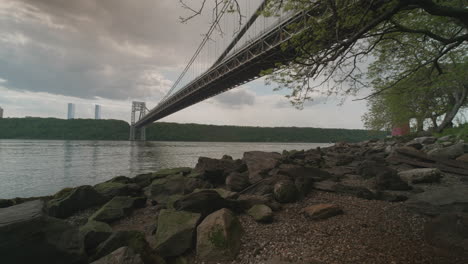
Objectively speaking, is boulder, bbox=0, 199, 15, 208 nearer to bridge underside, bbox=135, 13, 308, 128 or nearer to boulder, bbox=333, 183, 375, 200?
boulder, bbox=333, 183, 375, 200

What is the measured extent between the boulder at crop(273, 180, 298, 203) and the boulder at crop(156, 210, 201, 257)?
1.49 metres

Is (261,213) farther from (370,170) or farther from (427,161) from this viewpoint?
(427,161)

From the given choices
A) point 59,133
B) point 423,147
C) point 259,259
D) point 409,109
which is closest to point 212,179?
point 259,259

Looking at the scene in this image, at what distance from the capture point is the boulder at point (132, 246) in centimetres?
232

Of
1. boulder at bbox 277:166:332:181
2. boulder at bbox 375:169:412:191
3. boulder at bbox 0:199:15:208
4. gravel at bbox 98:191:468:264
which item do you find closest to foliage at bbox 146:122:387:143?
boulder at bbox 0:199:15:208

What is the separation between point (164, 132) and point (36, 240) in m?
71.1

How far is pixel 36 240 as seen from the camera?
239 cm

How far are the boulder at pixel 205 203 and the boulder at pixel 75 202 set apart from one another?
2862mm

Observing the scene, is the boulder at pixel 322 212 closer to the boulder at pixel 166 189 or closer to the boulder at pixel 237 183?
the boulder at pixel 237 183

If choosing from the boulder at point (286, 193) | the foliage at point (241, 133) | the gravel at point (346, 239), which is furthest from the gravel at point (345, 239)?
the foliage at point (241, 133)

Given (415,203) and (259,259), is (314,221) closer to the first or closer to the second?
(259,259)

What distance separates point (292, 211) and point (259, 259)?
132cm

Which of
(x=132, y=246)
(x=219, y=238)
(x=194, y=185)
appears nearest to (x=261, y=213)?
(x=219, y=238)

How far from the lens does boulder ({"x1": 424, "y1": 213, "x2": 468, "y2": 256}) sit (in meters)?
2.15
